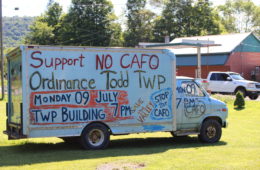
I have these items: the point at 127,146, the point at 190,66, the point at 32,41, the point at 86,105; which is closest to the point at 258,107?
the point at 127,146

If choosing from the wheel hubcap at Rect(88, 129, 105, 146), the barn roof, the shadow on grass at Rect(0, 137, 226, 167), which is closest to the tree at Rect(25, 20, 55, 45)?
the barn roof

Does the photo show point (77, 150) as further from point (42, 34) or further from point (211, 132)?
point (42, 34)

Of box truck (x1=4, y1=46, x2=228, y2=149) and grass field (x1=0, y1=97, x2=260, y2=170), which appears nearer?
grass field (x1=0, y1=97, x2=260, y2=170)

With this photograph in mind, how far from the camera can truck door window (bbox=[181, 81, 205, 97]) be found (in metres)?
13.3

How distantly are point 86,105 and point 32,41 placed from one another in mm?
66892

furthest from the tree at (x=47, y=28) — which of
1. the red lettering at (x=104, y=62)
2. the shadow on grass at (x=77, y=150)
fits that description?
the red lettering at (x=104, y=62)

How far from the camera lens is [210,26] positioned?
74438 mm

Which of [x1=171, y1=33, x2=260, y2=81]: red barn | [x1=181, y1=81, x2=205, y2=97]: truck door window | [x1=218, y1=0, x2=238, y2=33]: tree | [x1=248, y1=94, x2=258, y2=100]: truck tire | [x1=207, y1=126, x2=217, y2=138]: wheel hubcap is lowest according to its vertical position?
[x1=207, y1=126, x2=217, y2=138]: wheel hubcap

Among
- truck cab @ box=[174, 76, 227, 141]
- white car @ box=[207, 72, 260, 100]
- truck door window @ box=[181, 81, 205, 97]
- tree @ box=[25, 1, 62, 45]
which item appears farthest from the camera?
tree @ box=[25, 1, 62, 45]

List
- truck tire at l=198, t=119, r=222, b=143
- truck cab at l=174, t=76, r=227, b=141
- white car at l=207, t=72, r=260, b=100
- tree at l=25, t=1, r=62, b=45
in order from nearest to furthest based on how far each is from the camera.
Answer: truck cab at l=174, t=76, r=227, b=141
truck tire at l=198, t=119, r=222, b=143
white car at l=207, t=72, r=260, b=100
tree at l=25, t=1, r=62, b=45

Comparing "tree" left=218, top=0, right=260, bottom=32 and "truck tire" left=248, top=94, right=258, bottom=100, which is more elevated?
"tree" left=218, top=0, right=260, bottom=32

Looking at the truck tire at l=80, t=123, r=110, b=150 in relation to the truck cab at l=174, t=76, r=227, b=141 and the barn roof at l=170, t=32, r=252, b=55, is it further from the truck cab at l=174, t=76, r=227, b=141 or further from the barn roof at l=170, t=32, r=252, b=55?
the barn roof at l=170, t=32, r=252, b=55

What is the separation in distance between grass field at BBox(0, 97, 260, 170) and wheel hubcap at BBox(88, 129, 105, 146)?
1.12 feet

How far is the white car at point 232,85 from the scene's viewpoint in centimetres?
2969
